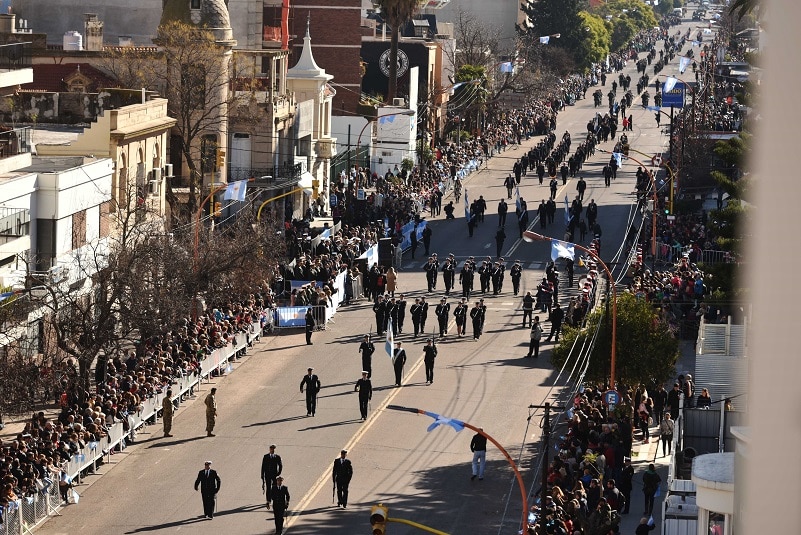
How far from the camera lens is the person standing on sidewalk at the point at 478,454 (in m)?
24.9

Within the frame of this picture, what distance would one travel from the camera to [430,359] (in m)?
32.8

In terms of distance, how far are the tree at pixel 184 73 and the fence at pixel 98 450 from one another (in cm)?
1738

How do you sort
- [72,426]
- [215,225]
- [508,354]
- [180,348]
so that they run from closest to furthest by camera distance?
[72,426] < [180,348] < [508,354] < [215,225]

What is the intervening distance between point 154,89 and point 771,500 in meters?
51.1

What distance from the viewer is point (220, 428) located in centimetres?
2858

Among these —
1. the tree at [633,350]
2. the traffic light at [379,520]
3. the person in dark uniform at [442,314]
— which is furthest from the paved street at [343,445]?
the traffic light at [379,520]

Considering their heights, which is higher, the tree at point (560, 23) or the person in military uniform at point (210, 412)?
the tree at point (560, 23)

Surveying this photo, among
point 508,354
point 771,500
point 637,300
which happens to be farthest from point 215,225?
point 771,500

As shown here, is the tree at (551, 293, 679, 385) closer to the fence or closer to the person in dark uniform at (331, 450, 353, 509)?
the fence

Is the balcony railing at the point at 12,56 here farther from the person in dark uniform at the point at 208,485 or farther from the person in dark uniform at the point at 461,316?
the person in dark uniform at the point at 208,485

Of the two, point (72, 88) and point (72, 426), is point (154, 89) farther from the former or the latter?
point (72, 426)

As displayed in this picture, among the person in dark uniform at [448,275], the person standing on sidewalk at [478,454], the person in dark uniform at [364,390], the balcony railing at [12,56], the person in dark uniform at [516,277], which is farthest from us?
the person in dark uniform at [516,277]

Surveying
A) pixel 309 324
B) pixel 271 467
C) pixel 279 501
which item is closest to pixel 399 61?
pixel 309 324

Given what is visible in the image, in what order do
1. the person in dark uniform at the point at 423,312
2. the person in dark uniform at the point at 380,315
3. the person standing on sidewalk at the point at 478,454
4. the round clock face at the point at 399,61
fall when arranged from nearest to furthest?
the person standing on sidewalk at the point at 478,454, the person in dark uniform at the point at 423,312, the person in dark uniform at the point at 380,315, the round clock face at the point at 399,61
